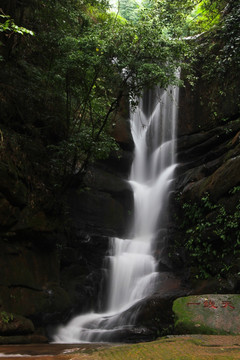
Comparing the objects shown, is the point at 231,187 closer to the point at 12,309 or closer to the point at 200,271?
the point at 200,271

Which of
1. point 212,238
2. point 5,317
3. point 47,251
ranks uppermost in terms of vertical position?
point 212,238

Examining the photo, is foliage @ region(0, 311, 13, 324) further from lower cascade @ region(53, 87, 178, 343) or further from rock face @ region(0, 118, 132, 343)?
lower cascade @ region(53, 87, 178, 343)

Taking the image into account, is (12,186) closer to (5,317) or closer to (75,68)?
(5,317)

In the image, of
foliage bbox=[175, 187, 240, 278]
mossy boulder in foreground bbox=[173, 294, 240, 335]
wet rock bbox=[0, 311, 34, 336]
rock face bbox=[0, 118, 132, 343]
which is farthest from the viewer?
foliage bbox=[175, 187, 240, 278]

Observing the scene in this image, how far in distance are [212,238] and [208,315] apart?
4.04 meters

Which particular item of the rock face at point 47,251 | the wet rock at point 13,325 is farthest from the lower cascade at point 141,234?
the wet rock at point 13,325

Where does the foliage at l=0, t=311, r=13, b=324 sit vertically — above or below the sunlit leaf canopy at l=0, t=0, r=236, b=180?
below

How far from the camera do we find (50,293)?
25.7ft

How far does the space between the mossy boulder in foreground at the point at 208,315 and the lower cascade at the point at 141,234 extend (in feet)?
8.09

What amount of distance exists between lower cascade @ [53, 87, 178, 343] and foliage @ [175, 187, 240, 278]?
1.40 meters

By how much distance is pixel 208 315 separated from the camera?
472 cm

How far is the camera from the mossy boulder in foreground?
4508mm

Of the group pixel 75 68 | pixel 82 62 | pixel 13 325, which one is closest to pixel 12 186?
pixel 13 325

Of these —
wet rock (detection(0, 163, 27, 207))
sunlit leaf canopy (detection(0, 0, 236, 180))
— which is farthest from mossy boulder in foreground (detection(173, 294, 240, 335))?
sunlit leaf canopy (detection(0, 0, 236, 180))
